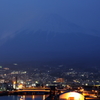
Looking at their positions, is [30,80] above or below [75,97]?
above

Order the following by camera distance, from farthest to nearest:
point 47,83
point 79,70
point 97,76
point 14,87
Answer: point 79,70
point 97,76
point 47,83
point 14,87

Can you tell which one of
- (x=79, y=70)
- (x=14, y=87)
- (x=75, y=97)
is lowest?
(x=75, y=97)

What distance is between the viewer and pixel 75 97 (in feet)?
37.5

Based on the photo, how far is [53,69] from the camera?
36781 millimetres

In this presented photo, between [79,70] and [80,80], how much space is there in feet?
15.2

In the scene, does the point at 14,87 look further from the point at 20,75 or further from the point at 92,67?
the point at 92,67

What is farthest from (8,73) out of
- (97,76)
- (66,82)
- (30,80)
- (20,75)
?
(97,76)

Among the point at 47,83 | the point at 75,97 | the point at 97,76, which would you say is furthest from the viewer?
the point at 97,76

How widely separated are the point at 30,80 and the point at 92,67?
940 cm

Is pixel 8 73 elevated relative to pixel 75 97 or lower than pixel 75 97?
elevated

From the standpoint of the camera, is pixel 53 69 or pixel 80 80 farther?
pixel 53 69

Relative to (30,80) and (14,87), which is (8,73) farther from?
(14,87)

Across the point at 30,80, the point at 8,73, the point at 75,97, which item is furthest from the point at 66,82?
the point at 75,97

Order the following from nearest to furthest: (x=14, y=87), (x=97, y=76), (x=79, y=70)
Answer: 1. (x=14, y=87)
2. (x=97, y=76)
3. (x=79, y=70)
